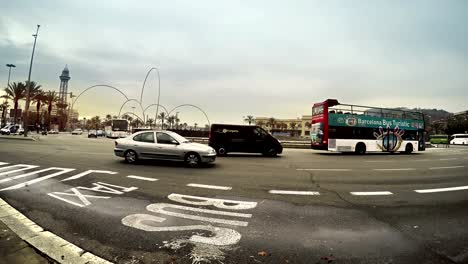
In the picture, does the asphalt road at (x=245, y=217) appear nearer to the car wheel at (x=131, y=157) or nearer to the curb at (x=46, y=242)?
the curb at (x=46, y=242)

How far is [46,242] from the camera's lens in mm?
3625

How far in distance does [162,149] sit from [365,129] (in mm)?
17047

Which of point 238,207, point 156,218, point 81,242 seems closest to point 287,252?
point 238,207

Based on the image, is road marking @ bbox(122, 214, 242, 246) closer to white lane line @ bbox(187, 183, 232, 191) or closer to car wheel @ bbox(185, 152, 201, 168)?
white lane line @ bbox(187, 183, 232, 191)

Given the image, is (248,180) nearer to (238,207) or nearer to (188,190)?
(188,190)

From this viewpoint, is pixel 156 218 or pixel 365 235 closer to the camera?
pixel 365 235

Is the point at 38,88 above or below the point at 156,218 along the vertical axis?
above

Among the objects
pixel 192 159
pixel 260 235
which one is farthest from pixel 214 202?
pixel 192 159

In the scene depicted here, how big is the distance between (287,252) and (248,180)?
5017mm

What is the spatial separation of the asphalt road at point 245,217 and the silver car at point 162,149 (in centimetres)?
263

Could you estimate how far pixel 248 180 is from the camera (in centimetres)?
849

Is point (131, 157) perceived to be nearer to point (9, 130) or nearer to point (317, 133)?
point (317, 133)

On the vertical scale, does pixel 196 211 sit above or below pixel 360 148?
below

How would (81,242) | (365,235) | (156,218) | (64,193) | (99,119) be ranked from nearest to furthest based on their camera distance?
1. (81,242)
2. (365,235)
3. (156,218)
4. (64,193)
5. (99,119)
